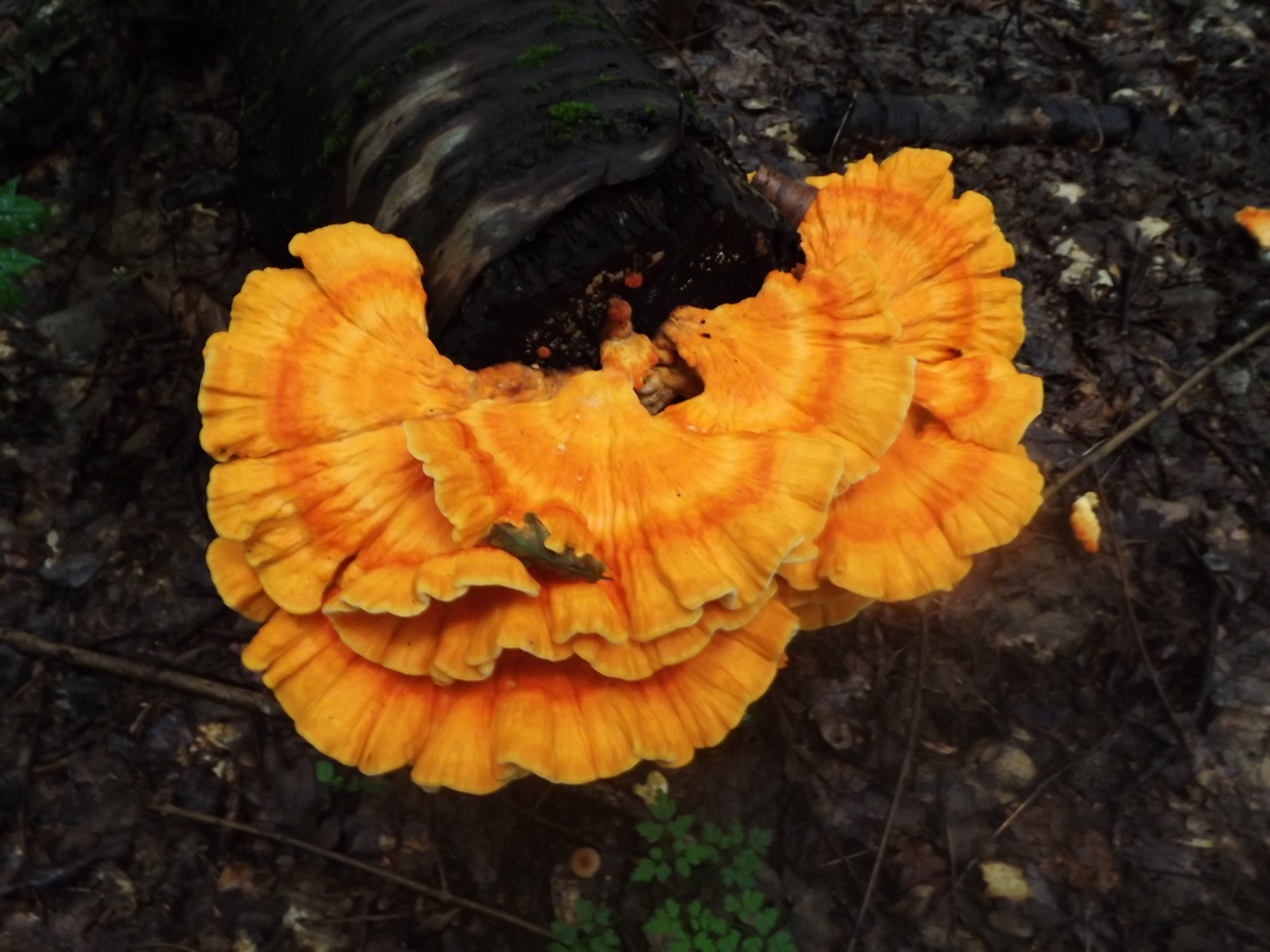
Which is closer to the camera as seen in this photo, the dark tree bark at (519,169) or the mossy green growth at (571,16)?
the dark tree bark at (519,169)

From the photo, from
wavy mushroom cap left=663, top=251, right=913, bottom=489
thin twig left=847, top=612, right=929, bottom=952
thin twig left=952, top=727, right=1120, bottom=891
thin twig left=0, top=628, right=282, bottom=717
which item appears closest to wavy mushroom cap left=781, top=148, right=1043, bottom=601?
wavy mushroom cap left=663, top=251, right=913, bottom=489

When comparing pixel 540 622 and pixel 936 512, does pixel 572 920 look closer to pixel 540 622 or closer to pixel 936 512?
pixel 540 622

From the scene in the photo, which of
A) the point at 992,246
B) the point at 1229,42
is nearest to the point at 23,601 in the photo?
the point at 992,246

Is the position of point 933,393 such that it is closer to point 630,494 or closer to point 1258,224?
point 630,494

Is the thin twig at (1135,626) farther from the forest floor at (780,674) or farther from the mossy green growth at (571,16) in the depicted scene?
the mossy green growth at (571,16)

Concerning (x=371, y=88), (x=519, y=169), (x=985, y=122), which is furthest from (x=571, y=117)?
(x=985, y=122)

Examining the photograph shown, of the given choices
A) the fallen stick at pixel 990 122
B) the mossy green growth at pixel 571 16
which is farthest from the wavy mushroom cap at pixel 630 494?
the fallen stick at pixel 990 122

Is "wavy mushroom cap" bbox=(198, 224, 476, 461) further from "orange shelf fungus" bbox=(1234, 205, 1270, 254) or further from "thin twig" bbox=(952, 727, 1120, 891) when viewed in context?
"orange shelf fungus" bbox=(1234, 205, 1270, 254)
